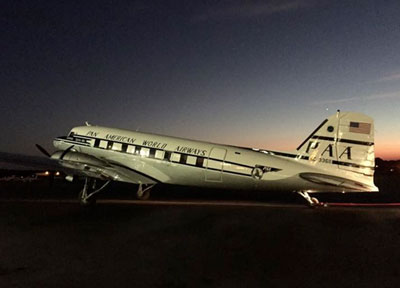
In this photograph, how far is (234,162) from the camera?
15.2 metres

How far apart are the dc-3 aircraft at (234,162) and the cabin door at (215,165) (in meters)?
0.03

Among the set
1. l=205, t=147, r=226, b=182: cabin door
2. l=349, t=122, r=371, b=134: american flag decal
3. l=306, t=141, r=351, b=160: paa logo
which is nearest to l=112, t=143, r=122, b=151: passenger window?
l=205, t=147, r=226, b=182: cabin door

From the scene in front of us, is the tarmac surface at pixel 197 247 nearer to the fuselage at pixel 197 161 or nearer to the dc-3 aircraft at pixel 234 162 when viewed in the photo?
the dc-3 aircraft at pixel 234 162

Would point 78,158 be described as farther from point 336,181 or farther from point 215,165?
point 336,181

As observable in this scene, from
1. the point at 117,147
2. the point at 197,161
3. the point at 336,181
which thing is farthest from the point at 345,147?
the point at 117,147

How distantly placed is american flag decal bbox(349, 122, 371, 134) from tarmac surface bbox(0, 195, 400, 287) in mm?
3558

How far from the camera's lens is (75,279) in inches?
246

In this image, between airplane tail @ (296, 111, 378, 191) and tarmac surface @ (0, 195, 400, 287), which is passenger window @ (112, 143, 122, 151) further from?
airplane tail @ (296, 111, 378, 191)

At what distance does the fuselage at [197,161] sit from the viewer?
46.4 ft

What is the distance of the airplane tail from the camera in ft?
42.9

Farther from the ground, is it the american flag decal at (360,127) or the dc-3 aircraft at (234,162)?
the american flag decal at (360,127)

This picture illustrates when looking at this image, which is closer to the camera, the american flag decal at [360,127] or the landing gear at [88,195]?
the american flag decal at [360,127]

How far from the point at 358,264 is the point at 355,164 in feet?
22.3

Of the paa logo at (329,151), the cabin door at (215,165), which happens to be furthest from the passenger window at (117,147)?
the paa logo at (329,151)
